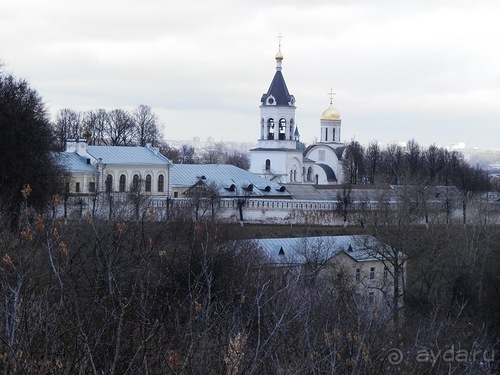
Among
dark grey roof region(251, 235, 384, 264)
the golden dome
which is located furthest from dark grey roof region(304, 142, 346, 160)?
dark grey roof region(251, 235, 384, 264)

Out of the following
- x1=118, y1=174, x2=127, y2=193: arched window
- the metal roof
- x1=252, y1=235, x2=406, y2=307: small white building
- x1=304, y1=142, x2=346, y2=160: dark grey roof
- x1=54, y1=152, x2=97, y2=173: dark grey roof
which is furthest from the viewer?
x1=304, y1=142, x2=346, y2=160: dark grey roof

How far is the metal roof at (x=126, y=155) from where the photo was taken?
44250mm

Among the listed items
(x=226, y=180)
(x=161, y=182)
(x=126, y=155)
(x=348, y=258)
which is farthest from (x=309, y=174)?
(x=348, y=258)

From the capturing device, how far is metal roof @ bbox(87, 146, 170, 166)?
145 feet

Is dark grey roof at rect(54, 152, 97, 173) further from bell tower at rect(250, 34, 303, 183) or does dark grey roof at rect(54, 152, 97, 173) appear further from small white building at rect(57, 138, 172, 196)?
bell tower at rect(250, 34, 303, 183)

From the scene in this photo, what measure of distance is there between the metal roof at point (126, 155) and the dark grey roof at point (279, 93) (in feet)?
28.6

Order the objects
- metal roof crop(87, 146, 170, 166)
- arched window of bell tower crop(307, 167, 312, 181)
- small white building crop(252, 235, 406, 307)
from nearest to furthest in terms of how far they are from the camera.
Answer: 1. small white building crop(252, 235, 406, 307)
2. metal roof crop(87, 146, 170, 166)
3. arched window of bell tower crop(307, 167, 312, 181)

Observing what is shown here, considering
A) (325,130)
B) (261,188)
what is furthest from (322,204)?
(325,130)

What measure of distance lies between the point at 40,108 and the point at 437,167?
46684 millimetres

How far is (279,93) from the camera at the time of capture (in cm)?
5259

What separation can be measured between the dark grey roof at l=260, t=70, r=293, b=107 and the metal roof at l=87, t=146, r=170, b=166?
8.73 metres

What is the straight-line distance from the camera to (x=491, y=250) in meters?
28.9

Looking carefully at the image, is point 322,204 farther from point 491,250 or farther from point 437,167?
point 437,167

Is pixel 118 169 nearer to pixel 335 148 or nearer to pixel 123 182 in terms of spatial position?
pixel 123 182
